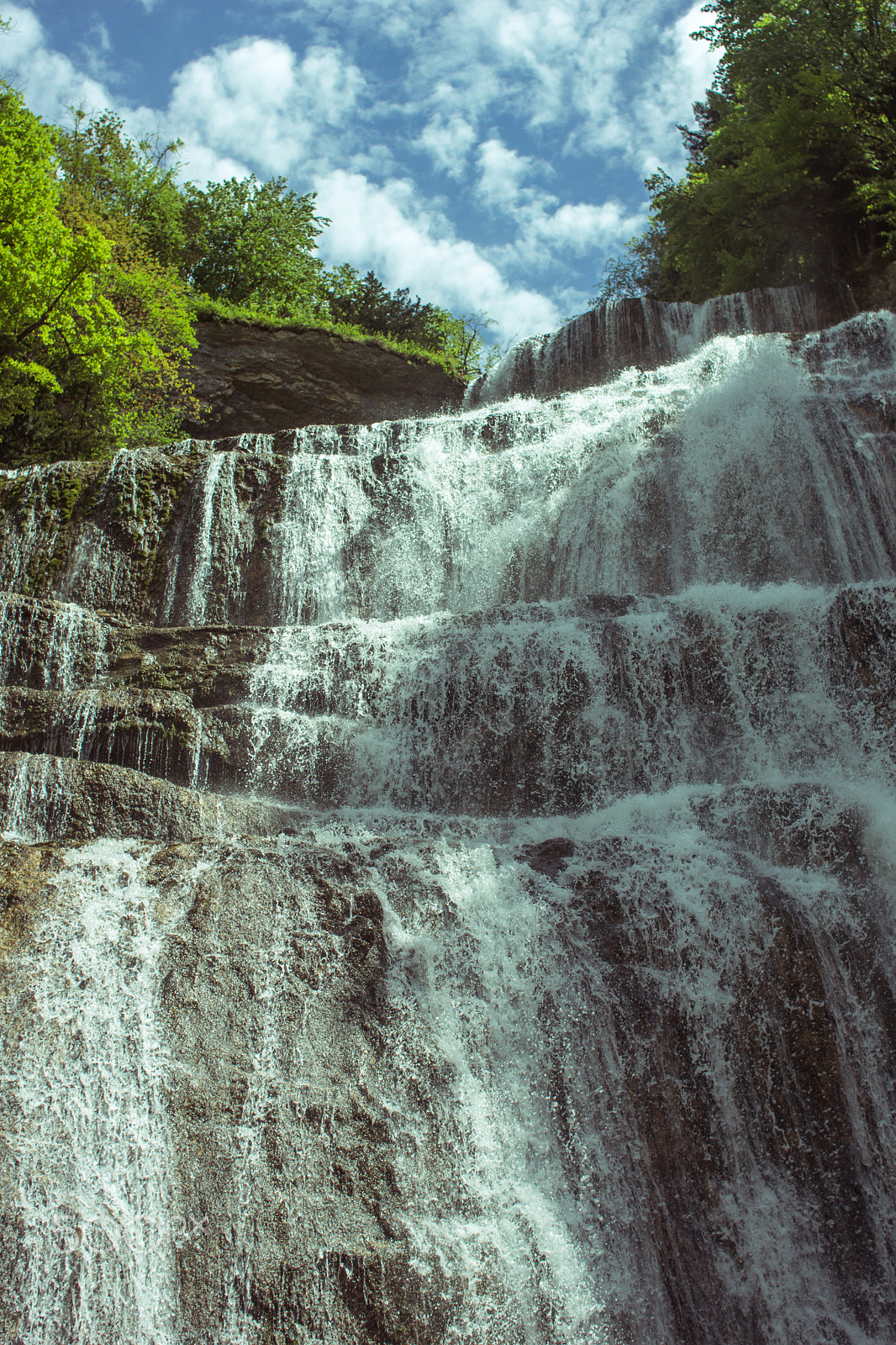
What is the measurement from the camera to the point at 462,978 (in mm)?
5402

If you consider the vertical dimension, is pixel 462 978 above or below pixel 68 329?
below

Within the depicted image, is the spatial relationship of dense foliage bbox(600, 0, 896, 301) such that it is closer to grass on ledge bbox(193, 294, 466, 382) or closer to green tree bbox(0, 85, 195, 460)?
grass on ledge bbox(193, 294, 466, 382)

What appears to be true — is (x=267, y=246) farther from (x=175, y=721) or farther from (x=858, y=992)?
(x=858, y=992)

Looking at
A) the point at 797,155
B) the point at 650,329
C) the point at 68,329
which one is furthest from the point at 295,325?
the point at 797,155

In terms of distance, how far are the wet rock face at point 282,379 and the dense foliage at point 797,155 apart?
24.6 ft

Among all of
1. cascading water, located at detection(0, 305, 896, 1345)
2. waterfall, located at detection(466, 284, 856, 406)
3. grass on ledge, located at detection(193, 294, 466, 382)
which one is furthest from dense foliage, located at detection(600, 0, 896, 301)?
cascading water, located at detection(0, 305, 896, 1345)

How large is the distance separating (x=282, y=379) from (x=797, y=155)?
1133 centimetres

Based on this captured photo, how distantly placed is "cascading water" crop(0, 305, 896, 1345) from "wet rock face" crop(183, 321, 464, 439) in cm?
1261

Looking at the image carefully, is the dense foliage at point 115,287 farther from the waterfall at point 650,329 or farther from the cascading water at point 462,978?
the cascading water at point 462,978

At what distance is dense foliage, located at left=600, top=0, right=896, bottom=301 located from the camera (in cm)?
1762

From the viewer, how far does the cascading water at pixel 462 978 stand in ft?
14.2

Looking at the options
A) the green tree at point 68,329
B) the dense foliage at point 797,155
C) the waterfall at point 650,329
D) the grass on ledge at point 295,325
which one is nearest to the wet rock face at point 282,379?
the grass on ledge at point 295,325

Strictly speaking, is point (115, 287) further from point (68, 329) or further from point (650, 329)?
point (650, 329)

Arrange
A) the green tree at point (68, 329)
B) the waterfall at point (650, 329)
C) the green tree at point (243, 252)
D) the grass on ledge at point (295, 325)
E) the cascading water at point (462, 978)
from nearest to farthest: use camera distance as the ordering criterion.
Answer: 1. the cascading water at point (462, 978)
2. the green tree at point (68, 329)
3. the waterfall at point (650, 329)
4. the grass on ledge at point (295, 325)
5. the green tree at point (243, 252)
